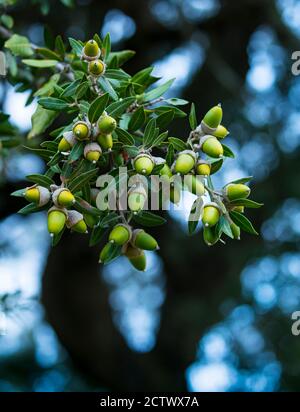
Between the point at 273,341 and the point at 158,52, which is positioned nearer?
the point at 273,341

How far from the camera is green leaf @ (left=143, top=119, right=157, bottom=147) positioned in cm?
111

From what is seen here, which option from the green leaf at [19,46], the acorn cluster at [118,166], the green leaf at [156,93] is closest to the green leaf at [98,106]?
the acorn cluster at [118,166]

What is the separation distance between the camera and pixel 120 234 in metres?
1.11

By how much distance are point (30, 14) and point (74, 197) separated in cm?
226

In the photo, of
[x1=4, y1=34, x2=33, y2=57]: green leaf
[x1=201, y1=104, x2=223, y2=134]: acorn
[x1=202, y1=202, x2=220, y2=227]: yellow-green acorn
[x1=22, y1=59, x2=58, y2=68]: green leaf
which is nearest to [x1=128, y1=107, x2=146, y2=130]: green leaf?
[x1=201, y1=104, x2=223, y2=134]: acorn

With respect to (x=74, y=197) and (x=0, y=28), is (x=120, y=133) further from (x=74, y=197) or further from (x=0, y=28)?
(x=0, y=28)

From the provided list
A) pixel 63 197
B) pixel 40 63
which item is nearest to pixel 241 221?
pixel 63 197

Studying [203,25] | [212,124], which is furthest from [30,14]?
[212,124]

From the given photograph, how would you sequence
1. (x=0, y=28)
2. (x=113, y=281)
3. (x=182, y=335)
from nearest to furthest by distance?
(x=0, y=28) < (x=182, y=335) < (x=113, y=281)

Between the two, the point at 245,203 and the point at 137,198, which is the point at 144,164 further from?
the point at 245,203

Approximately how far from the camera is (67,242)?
12.8 ft

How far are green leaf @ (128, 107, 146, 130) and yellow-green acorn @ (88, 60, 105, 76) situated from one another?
0.10m

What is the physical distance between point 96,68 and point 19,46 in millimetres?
454

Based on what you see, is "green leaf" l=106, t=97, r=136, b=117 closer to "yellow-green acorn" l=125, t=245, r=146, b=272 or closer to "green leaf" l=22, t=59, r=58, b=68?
"yellow-green acorn" l=125, t=245, r=146, b=272
